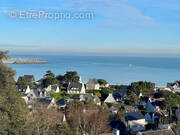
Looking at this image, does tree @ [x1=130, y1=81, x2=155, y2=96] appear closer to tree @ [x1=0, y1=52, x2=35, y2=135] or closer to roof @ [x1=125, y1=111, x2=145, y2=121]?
roof @ [x1=125, y1=111, x2=145, y2=121]

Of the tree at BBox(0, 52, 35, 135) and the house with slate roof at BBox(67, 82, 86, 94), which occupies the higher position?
the tree at BBox(0, 52, 35, 135)

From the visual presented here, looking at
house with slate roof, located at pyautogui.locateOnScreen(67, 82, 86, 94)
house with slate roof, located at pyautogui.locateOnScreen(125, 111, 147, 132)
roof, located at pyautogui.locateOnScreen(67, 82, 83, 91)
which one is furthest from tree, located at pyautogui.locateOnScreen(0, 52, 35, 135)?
roof, located at pyautogui.locateOnScreen(67, 82, 83, 91)

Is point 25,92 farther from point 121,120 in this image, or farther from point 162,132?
point 162,132

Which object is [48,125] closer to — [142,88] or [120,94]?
[120,94]

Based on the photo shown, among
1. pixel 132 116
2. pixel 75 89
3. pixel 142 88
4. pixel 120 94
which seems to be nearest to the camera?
pixel 132 116

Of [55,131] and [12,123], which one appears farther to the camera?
[55,131]

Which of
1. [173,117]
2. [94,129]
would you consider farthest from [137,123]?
[94,129]

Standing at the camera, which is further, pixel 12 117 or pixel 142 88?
pixel 142 88

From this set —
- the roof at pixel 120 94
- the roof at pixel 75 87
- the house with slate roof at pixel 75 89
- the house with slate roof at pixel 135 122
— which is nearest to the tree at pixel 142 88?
the roof at pixel 120 94

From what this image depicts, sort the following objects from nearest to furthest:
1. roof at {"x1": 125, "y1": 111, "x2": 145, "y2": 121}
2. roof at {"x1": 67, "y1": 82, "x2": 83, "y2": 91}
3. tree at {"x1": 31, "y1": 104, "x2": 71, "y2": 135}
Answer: tree at {"x1": 31, "y1": 104, "x2": 71, "y2": 135} < roof at {"x1": 125, "y1": 111, "x2": 145, "y2": 121} < roof at {"x1": 67, "y1": 82, "x2": 83, "y2": 91}

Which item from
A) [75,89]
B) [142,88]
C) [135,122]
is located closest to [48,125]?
[135,122]

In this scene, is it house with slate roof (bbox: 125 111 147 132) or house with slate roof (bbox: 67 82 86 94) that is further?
house with slate roof (bbox: 67 82 86 94)
